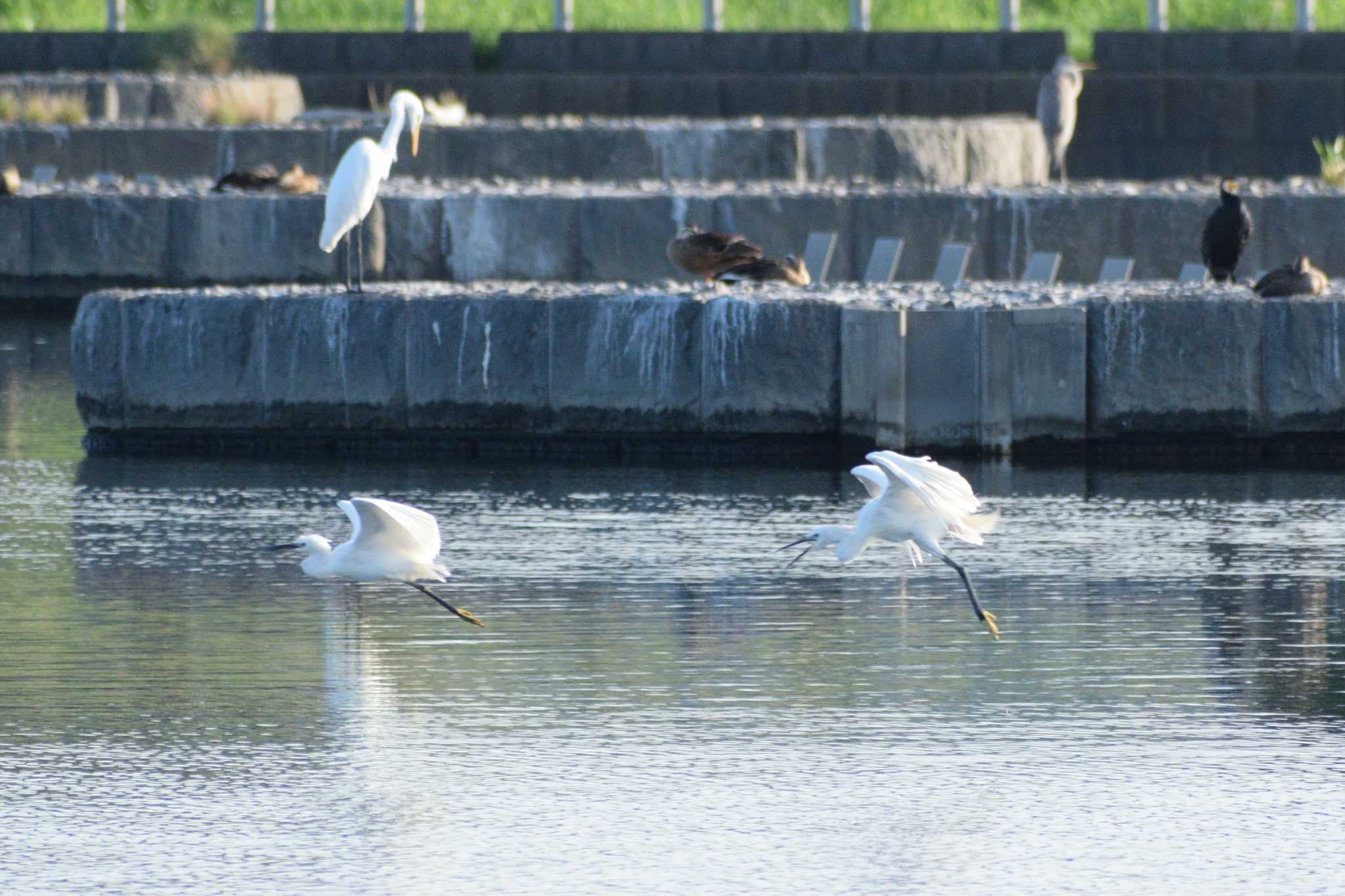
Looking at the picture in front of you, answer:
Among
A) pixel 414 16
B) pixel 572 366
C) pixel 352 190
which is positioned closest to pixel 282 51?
pixel 414 16

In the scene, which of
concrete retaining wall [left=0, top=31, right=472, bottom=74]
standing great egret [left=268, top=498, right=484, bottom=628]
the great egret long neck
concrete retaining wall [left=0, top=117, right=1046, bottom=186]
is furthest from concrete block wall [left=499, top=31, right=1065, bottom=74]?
standing great egret [left=268, top=498, right=484, bottom=628]

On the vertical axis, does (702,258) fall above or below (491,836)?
above

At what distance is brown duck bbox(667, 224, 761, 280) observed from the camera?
58.7ft

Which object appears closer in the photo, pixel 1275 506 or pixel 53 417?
pixel 1275 506

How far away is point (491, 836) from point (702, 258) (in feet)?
36.5

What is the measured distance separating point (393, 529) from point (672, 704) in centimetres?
141

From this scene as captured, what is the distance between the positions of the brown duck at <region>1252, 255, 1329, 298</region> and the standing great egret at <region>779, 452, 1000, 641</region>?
5944 millimetres

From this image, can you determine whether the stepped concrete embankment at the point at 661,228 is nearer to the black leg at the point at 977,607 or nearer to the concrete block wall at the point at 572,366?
the concrete block wall at the point at 572,366

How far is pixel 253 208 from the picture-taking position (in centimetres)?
2269

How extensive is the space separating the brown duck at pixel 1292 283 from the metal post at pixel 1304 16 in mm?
18158

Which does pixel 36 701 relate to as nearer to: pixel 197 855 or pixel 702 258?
pixel 197 855

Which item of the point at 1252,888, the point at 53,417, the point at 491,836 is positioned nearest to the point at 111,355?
the point at 53,417

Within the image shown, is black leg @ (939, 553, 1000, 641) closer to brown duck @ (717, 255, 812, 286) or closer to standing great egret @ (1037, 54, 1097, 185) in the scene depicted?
brown duck @ (717, 255, 812, 286)

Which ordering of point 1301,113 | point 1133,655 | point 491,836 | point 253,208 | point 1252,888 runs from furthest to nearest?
point 1301,113 < point 253,208 < point 1133,655 < point 491,836 < point 1252,888
